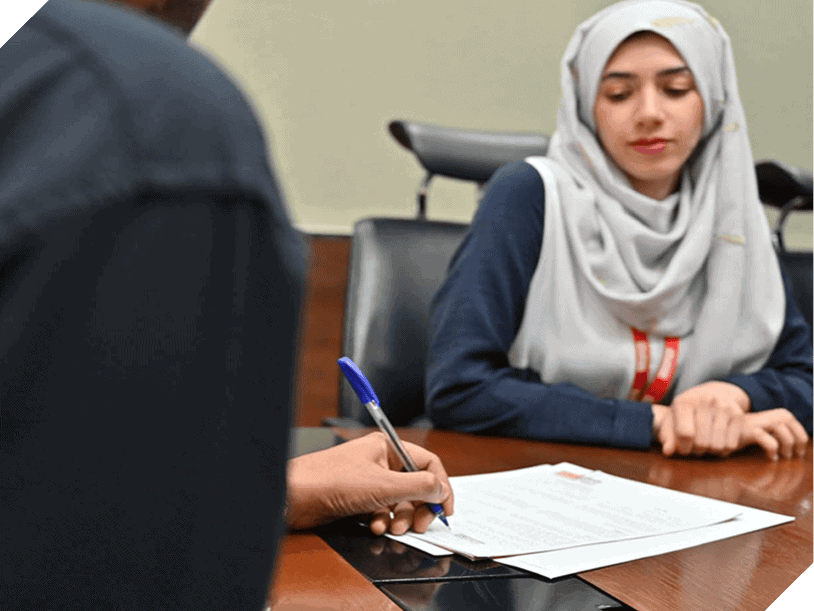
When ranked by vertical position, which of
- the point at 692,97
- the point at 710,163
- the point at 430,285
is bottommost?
the point at 430,285

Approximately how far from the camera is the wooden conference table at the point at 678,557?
520 millimetres

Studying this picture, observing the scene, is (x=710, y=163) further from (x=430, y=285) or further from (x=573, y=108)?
(x=430, y=285)

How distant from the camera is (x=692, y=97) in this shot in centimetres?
136

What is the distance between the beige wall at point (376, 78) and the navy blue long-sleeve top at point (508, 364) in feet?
4.21

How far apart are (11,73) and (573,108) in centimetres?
136

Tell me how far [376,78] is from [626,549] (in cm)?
235

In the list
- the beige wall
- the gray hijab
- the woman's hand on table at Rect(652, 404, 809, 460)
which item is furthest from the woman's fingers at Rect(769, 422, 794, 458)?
the beige wall

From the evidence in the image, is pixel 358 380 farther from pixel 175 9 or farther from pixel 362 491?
pixel 175 9

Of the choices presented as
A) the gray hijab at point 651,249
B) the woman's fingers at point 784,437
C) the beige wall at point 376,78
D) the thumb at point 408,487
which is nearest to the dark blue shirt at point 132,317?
the thumb at point 408,487

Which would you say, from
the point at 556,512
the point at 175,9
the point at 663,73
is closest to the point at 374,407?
the point at 556,512

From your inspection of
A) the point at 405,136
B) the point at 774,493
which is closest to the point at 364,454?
the point at 774,493

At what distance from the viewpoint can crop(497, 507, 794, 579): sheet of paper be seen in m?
0.57

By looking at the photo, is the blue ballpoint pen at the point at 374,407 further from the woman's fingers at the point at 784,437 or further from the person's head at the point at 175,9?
the woman's fingers at the point at 784,437

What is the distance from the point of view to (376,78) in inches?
109
